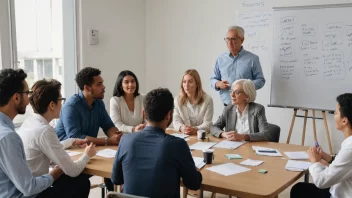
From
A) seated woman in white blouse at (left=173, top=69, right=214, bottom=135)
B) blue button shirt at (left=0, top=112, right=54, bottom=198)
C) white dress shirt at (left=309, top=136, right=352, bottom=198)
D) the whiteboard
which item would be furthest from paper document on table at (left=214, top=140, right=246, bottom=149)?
the whiteboard

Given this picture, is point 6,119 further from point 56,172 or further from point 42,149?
point 56,172

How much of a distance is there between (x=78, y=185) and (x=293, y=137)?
308 cm

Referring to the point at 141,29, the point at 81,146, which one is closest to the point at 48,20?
the point at 141,29

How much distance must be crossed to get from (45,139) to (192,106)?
5.52 ft

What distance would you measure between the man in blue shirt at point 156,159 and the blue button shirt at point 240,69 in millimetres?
2355

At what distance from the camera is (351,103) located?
2031 millimetres

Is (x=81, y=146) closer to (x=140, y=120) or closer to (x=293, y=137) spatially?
(x=140, y=120)

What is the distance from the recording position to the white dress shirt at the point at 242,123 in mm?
3096

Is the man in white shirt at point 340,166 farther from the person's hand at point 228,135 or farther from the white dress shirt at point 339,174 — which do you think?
the person's hand at point 228,135

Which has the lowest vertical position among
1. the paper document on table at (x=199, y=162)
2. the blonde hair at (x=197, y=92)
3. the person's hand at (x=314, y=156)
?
the paper document on table at (x=199, y=162)

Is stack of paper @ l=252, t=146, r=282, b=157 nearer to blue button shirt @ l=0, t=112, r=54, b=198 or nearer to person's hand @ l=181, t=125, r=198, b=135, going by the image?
person's hand @ l=181, t=125, r=198, b=135

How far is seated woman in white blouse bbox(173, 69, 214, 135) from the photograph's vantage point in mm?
3467

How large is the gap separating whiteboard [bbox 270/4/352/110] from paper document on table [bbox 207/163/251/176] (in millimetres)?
Result: 2391

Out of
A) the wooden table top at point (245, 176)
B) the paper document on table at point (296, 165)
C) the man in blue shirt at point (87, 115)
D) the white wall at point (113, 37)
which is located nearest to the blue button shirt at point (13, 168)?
the wooden table top at point (245, 176)
